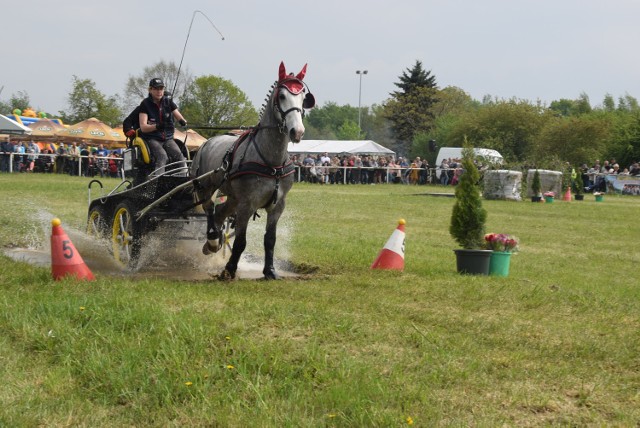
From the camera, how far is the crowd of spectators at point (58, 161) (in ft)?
119

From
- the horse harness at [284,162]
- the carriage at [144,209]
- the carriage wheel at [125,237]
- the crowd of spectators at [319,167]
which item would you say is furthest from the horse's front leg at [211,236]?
the crowd of spectators at [319,167]

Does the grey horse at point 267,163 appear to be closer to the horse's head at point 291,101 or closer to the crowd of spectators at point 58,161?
the horse's head at point 291,101

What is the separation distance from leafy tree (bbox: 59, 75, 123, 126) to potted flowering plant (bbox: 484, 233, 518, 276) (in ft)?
194

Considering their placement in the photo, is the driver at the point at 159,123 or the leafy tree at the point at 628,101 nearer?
the driver at the point at 159,123

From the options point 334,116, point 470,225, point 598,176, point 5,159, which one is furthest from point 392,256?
point 334,116

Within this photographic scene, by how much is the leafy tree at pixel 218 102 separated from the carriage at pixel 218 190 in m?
68.7

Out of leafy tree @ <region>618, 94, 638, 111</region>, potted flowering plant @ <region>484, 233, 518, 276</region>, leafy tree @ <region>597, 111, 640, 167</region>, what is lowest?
potted flowering plant @ <region>484, 233, 518, 276</region>

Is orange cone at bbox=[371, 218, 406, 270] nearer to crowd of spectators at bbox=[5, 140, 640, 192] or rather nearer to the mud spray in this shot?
the mud spray

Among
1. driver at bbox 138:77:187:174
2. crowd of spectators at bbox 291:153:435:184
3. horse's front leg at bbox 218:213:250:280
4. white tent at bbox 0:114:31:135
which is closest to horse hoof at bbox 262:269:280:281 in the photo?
horse's front leg at bbox 218:213:250:280

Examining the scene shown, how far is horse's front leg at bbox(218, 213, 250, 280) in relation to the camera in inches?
365

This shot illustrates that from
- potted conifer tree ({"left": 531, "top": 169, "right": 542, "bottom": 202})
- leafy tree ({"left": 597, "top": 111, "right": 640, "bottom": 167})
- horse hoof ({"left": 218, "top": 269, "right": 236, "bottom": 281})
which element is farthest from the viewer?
leafy tree ({"left": 597, "top": 111, "right": 640, "bottom": 167})

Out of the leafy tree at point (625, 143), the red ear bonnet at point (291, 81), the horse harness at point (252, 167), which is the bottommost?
the horse harness at point (252, 167)

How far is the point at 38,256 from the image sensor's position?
1137 centimetres

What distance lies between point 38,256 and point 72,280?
11.4 feet
